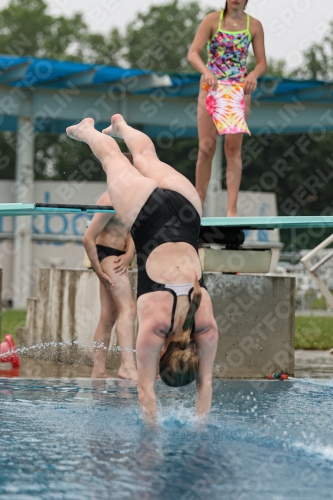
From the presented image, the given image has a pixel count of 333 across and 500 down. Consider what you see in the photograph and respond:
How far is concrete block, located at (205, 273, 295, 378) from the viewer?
27.0 feet

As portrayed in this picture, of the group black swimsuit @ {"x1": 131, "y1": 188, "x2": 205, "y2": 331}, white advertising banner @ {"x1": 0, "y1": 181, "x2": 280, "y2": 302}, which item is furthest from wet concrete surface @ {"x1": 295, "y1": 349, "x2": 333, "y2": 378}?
white advertising banner @ {"x1": 0, "y1": 181, "x2": 280, "y2": 302}

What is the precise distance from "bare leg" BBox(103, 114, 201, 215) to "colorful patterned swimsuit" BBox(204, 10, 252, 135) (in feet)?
7.45

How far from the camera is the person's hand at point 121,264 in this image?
7750 millimetres

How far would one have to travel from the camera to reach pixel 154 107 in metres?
22.4

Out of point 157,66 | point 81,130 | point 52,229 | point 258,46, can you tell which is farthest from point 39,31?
point 81,130

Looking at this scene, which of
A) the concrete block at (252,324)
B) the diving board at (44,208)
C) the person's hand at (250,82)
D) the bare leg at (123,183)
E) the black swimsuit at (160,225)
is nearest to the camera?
the black swimsuit at (160,225)

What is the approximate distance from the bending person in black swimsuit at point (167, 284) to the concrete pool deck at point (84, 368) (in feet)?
11.1

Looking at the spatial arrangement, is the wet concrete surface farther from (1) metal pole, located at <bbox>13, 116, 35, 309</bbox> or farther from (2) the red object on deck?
(1) metal pole, located at <bbox>13, 116, 35, 309</bbox>

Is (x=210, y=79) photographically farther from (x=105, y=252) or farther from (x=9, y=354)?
(x=9, y=354)

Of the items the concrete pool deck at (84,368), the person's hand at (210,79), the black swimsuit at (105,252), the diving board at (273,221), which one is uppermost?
the person's hand at (210,79)

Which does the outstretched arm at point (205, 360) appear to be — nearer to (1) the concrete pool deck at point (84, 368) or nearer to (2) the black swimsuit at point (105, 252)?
(2) the black swimsuit at point (105, 252)

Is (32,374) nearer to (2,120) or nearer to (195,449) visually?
(195,449)

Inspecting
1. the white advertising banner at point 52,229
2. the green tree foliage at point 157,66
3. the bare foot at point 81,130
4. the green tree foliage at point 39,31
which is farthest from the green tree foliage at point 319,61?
the bare foot at point 81,130

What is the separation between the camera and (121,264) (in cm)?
777
